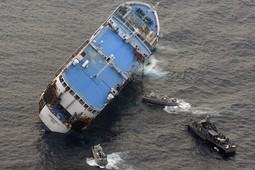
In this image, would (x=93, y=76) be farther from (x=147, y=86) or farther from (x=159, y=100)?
(x=147, y=86)

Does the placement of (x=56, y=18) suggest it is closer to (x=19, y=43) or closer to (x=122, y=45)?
(x=19, y=43)

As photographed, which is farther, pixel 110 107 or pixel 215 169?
pixel 110 107

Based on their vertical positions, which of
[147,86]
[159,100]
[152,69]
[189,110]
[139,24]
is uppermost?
[139,24]

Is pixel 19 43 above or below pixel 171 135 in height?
above

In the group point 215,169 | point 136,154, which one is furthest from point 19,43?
point 215,169

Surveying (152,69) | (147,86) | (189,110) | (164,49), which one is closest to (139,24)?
(152,69)

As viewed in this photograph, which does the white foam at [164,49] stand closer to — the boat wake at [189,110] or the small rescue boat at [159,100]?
the small rescue boat at [159,100]

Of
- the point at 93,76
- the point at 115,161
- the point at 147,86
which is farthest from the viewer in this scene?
the point at 147,86

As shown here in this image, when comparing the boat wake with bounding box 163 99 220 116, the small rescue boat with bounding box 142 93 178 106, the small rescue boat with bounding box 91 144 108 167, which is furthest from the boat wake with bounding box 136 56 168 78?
the small rescue boat with bounding box 91 144 108 167
